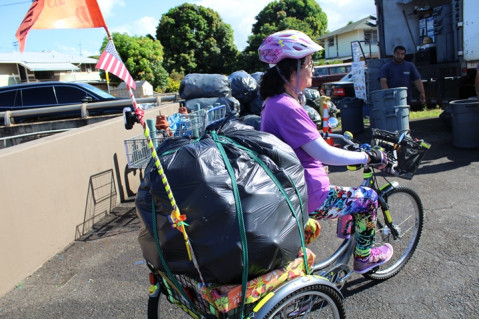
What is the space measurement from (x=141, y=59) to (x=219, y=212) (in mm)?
28607

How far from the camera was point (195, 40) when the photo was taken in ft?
124

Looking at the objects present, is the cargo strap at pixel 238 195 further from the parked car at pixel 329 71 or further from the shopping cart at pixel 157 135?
the parked car at pixel 329 71

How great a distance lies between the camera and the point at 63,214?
4375 millimetres

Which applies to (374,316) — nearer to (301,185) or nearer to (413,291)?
(413,291)

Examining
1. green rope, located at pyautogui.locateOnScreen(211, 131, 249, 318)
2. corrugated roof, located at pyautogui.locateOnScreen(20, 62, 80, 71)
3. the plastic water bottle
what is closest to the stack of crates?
the plastic water bottle

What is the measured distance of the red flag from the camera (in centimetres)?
187

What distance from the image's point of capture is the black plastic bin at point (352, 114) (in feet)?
30.3

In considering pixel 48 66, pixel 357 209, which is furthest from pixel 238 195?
pixel 48 66

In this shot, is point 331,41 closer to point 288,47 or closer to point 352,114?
point 352,114

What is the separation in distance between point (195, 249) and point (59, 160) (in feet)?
10.6

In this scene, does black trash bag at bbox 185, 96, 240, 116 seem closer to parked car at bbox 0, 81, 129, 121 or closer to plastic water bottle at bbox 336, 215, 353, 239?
parked car at bbox 0, 81, 129, 121

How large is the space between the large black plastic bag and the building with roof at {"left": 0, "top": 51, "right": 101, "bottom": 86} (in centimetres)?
3579

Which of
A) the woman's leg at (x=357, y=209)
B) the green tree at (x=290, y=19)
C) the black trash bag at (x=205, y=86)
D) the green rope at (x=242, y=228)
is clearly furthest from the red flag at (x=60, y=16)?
the green tree at (x=290, y=19)

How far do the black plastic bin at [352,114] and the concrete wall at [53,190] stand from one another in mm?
5484
